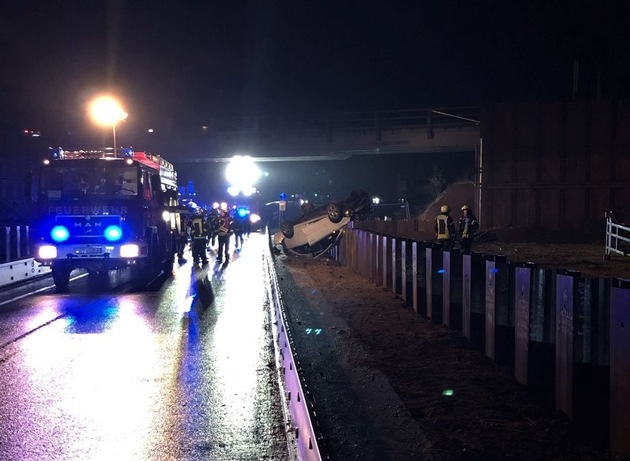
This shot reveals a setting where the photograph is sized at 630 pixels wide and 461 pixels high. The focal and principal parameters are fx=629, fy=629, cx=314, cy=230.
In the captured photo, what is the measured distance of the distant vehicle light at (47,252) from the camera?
13.9 metres

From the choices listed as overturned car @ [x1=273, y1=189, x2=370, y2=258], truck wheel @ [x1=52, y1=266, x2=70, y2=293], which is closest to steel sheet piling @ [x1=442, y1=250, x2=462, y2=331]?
truck wheel @ [x1=52, y1=266, x2=70, y2=293]

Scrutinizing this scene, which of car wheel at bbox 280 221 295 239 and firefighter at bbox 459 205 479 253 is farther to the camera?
car wheel at bbox 280 221 295 239

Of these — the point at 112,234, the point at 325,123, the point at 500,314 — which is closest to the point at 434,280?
the point at 500,314

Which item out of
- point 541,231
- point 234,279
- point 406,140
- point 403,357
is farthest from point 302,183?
point 403,357

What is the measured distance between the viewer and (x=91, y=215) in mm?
14047

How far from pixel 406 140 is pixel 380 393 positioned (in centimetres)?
3081

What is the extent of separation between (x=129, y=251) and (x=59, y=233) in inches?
63.2

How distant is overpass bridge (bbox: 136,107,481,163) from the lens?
35.4 meters

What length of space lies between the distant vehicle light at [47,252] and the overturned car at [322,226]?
1002 centimetres

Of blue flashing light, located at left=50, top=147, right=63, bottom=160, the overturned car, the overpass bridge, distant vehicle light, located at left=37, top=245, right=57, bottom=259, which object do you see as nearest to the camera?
distant vehicle light, located at left=37, top=245, right=57, bottom=259

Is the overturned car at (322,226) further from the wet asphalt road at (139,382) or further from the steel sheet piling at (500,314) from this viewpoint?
the steel sheet piling at (500,314)

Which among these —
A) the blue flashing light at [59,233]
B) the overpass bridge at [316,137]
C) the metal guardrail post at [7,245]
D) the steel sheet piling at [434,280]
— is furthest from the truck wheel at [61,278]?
the overpass bridge at [316,137]

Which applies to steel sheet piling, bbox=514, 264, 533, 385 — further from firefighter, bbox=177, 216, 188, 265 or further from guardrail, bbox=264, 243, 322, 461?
firefighter, bbox=177, 216, 188, 265

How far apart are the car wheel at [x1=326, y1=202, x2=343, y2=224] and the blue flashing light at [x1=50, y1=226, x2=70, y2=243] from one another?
9827 millimetres
